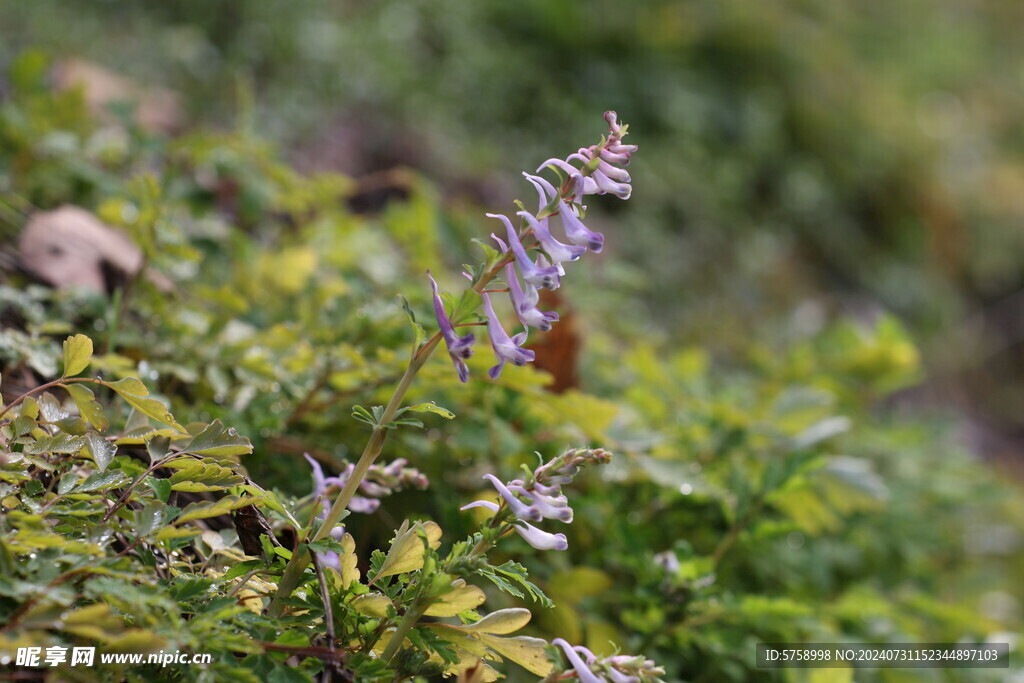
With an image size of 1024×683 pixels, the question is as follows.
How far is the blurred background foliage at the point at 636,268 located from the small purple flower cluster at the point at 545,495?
14.7 inches

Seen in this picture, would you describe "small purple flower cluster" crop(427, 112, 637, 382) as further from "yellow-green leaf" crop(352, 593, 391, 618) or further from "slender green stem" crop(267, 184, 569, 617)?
"yellow-green leaf" crop(352, 593, 391, 618)

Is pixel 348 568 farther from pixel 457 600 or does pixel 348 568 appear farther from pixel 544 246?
pixel 544 246

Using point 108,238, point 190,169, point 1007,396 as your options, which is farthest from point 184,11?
point 1007,396

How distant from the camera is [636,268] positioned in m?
3.22

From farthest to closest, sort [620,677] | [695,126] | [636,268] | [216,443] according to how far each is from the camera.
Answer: [695,126] < [636,268] < [216,443] < [620,677]

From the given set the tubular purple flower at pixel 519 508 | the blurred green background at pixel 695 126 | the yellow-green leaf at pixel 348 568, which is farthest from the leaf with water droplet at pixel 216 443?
the blurred green background at pixel 695 126

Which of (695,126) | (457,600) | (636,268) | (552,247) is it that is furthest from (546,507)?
(695,126)

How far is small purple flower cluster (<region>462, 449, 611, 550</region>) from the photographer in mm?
709

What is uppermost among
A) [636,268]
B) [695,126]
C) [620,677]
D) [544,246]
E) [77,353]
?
[695,126]

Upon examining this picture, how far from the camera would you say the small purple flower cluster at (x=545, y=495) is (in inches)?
27.9

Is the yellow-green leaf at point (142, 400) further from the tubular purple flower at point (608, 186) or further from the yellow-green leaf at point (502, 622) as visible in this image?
the tubular purple flower at point (608, 186)

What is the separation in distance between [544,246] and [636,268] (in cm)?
252

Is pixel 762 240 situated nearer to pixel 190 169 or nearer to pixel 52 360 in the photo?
pixel 190 169

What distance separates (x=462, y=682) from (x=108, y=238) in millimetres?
1151
